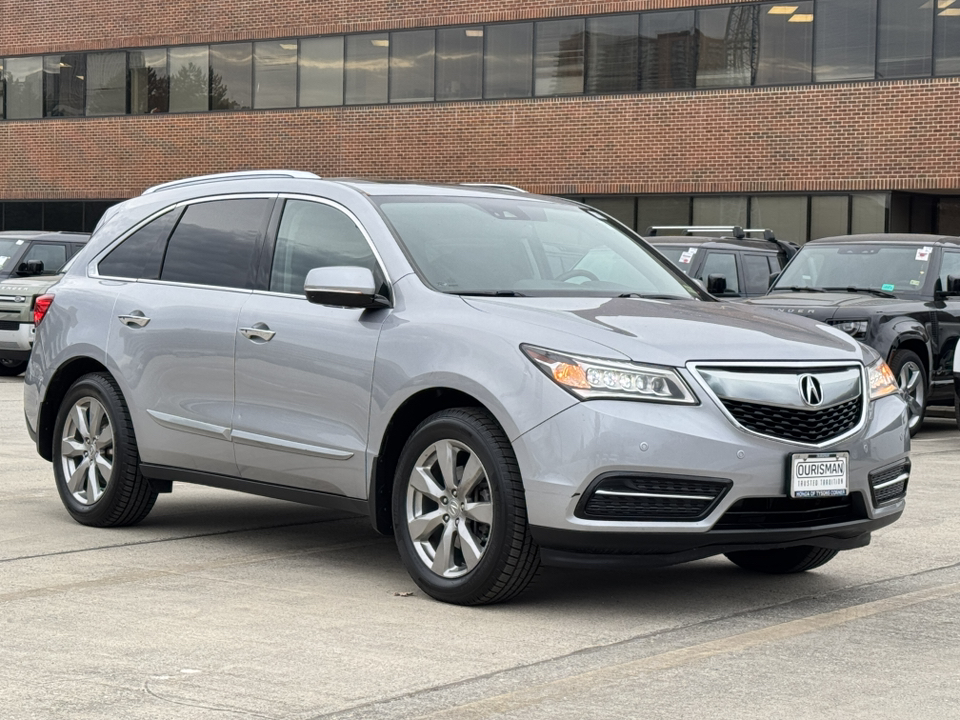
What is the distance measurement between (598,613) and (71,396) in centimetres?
346

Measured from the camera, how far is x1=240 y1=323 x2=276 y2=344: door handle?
7.03m

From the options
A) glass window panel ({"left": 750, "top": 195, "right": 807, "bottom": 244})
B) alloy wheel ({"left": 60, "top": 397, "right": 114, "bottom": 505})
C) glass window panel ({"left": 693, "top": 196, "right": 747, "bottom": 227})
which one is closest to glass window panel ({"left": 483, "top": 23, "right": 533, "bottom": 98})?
glass window panel ({"left": 693, "top": 196, "right": 747, "bottom": 227})

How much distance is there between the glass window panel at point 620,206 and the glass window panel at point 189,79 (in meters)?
10.4

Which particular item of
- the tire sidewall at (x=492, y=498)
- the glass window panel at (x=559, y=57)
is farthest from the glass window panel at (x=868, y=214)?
the tire sidewall at (x=492, y=498)

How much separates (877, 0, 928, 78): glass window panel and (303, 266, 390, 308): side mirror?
23.7m

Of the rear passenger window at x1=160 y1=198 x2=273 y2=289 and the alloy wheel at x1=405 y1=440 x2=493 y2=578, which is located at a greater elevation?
the rear passenger window at x1=160 y1=198 x2=273 y2=289

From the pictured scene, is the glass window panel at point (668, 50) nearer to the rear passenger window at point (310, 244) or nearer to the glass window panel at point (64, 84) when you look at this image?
the glass window panel at point (64, 84)

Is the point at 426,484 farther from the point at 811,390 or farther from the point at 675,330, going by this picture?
the point at 811,390

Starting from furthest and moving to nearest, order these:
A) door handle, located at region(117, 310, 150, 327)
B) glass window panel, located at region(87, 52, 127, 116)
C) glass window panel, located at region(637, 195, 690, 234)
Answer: glass window panel, located at region(87, 52, 127, 116)
glass window panel, located at region(637, 195, 690, 234)
door handle, located at region(117, 310, 150, 327)

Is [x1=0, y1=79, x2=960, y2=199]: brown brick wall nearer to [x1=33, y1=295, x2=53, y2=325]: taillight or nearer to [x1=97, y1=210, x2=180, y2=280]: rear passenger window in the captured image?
[x1=33, y1=295, x2=53, y2=325]: taillight

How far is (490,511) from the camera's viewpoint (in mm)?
5992

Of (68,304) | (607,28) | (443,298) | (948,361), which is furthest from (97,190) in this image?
(443,298)

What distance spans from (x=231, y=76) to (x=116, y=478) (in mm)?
29855

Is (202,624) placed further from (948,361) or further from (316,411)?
(948,361)
